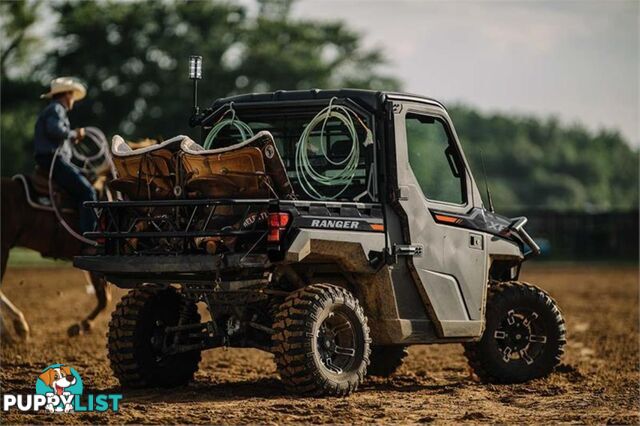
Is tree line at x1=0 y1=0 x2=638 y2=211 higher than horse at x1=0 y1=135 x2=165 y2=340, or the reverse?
tree line at x1=0 y1=0 x2=638 y2=211

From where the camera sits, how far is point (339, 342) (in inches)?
420

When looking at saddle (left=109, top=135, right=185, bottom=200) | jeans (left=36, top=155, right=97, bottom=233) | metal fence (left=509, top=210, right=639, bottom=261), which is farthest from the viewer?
metal fence (left=509, top=210, right=639, bottom=261)

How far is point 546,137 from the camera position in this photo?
115 metres

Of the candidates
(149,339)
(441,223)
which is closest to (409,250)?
(441,223)

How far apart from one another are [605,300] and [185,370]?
15.5 meters

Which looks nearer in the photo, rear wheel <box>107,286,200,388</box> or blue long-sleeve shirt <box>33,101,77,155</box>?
rear wheel <box>107,286,200,388</box>

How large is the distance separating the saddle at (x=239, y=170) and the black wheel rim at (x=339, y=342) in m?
1.05

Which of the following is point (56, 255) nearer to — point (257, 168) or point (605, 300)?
point (257, 168)

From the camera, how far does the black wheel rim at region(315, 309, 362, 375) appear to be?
10.5 m

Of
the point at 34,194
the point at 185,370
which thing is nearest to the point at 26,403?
the point at 185,370

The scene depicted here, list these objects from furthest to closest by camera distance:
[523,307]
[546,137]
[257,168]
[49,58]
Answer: [546,137]
[49,58]
[523,307]
[257,168]

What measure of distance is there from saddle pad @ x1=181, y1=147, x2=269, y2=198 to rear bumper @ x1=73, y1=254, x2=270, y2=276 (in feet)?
1.92

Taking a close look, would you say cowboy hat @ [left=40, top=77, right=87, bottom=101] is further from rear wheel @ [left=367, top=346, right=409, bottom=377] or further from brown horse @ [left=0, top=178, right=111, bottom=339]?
rear wheel @ [left=367, top=346, right=409, bottom=377]

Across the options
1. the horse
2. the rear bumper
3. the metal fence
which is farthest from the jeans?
the metal fence
